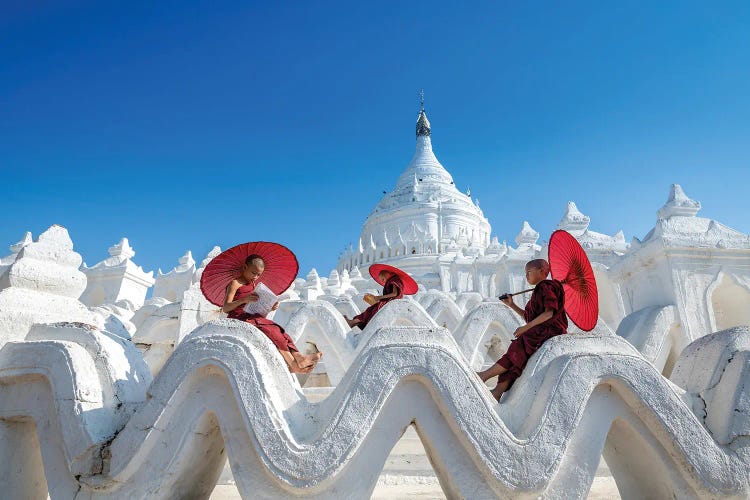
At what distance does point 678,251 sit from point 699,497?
188 inches

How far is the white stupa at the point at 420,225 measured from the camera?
125 feet

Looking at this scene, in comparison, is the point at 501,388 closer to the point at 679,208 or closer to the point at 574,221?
the point at 679,208

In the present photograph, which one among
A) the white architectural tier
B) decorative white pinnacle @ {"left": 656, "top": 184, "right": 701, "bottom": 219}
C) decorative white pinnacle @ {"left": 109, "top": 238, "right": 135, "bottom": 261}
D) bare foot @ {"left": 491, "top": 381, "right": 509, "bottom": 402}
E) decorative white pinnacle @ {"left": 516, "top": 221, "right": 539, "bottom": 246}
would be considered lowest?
bare foot @ {"left": 491, "top": 381, "right": 509, "bottom": 402}

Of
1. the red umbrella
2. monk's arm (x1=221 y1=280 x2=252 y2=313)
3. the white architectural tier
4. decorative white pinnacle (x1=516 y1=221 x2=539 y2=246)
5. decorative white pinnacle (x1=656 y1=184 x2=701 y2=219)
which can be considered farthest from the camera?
decorative white pinnacle (x1=516 y1=221 x2=539 y2=246)

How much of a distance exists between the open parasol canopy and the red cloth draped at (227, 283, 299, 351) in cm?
222

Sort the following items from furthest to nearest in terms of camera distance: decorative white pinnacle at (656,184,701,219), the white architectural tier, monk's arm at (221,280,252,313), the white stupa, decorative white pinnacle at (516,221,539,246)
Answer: the white stupa < decorative white pinnacle at (516,221,539,246) < the white architectural tier < decorative white pinnacle at (656,184,701,219) < monk's arm at (221,280,252,313)

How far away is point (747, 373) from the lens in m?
3.07

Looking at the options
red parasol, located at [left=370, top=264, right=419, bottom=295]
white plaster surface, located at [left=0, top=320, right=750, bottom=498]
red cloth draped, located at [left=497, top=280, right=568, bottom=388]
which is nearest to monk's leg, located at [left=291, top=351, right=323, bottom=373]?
white plaster surface, located at [left=0, top=320, right=750, bottom=498]

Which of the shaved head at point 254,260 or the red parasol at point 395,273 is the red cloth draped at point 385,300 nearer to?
the red parasol at point 395,273

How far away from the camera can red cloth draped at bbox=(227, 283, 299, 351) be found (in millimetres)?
4102

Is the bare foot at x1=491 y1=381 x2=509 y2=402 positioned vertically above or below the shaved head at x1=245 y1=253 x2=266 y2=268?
below

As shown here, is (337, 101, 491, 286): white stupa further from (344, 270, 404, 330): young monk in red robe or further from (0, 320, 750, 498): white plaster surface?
(0, 320, 750, 498): white plaster surface

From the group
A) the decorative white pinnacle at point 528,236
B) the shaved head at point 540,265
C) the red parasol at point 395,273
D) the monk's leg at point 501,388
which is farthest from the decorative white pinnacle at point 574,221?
the monk's leg at point 501,388

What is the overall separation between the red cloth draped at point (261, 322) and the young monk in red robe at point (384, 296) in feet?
11.5
